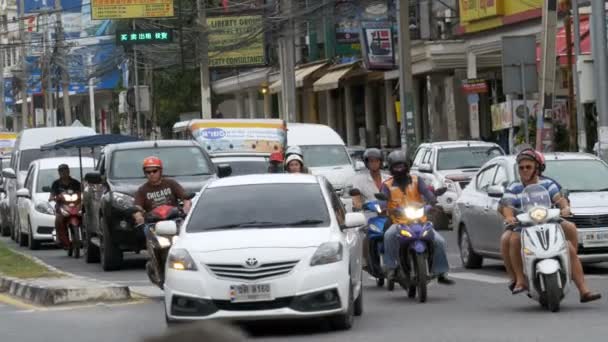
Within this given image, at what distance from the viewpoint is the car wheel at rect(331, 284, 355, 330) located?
12438 millimetres

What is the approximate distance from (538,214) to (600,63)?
13.1m

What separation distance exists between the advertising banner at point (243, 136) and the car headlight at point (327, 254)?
1637 cm

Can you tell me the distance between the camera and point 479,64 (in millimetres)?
45000

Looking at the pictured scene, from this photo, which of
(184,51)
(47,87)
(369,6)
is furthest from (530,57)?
(47,87)

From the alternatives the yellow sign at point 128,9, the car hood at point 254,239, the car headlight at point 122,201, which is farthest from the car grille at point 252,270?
the yellow sign at point 128,9

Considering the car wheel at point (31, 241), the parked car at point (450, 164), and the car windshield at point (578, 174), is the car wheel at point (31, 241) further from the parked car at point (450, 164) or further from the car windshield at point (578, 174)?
the car windshield at point (578, 174)

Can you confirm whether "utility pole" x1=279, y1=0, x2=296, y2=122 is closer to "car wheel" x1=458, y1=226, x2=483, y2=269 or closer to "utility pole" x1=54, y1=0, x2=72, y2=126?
"utility pole" x1=54, y1=0, x2=72, y2=126

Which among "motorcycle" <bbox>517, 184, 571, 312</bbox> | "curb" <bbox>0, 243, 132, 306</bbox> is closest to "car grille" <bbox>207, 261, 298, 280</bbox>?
"motorcycle" <bbox>517, 184, 571, 312</bbox>

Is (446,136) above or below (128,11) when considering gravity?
below

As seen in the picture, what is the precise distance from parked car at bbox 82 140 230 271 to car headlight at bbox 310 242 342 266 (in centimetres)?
849

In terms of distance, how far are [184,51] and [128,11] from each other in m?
10.3

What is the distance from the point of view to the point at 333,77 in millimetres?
56094

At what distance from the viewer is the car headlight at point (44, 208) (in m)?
28.4

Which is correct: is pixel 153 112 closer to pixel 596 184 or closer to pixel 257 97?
pixel 257 97
